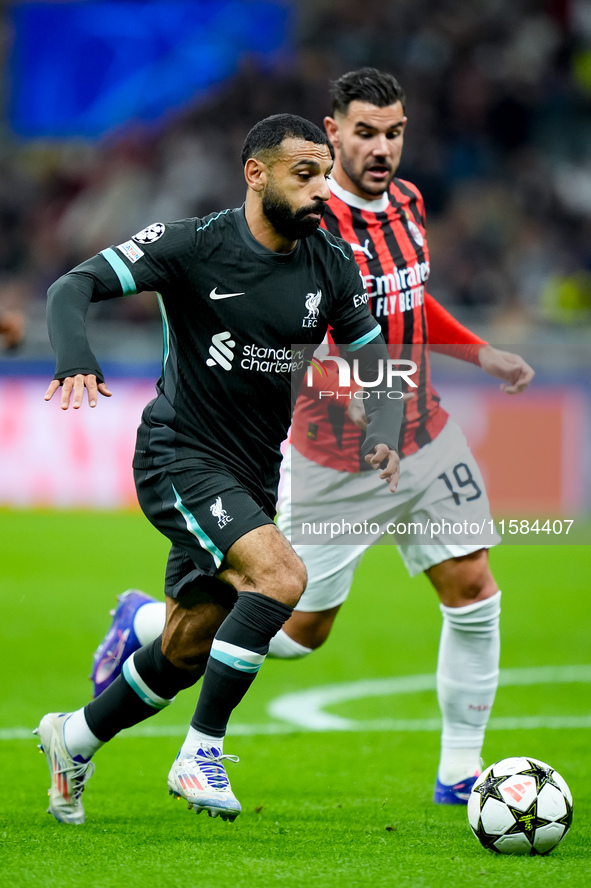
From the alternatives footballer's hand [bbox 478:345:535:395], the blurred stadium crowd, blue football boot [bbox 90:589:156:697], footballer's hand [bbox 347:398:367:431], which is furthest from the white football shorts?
the blurred stadium crowd

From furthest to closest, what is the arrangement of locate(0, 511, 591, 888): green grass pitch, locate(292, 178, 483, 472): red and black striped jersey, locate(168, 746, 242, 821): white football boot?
locate(292, 178, 483, 472): red and black striped jersey
locate(168, 746, 242, 821): white football boot
locate(0, 511, 591, 888): green grass pitch

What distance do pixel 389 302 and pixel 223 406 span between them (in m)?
1.06

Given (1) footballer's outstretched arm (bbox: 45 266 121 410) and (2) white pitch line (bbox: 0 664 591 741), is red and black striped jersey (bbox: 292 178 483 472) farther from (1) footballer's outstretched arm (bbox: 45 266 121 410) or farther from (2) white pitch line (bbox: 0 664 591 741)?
(2) white pitch line (bbox: 0 664 591 741)

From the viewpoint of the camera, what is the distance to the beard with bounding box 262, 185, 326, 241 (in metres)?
4.06

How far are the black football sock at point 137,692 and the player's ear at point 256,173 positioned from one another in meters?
1.56

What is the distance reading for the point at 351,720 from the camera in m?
6.18

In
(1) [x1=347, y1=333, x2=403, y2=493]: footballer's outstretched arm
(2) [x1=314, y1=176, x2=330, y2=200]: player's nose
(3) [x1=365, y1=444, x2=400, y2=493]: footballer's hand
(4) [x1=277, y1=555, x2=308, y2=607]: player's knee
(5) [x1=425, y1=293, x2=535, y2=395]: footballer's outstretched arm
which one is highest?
(2) [x1=314, y1=176, x2=330, y2=200]: player's nose

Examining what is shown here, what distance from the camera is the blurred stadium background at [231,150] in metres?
13.8

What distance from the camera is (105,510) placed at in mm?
14078

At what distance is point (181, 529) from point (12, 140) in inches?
674

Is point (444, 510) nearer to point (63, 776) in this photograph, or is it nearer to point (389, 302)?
point (389, 302)

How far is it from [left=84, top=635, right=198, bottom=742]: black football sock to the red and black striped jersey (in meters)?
1.25

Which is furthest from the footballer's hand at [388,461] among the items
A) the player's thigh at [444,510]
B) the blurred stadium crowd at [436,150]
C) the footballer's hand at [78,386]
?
the blurred stadium crowd at [436,150]

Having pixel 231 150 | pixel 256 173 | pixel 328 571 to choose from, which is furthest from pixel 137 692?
pixel 231 150
